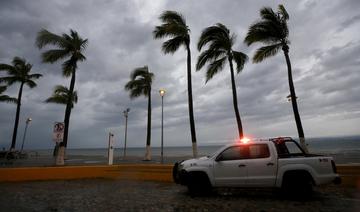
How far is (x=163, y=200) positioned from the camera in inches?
315

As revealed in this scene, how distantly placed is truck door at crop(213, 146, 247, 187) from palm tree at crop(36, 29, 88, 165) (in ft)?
48.4

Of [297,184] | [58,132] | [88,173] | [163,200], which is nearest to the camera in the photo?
[297,184]

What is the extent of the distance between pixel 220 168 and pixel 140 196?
284cm

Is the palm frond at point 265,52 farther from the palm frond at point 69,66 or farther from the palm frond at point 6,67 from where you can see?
the palm frond at point 6,67

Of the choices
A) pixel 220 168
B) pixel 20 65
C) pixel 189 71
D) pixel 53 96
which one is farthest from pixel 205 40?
pixel 20 65

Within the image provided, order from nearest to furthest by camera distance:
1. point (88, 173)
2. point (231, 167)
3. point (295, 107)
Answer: point (231, 167) → point (88, 173) → point (295, 107)

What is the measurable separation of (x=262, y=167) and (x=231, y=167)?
965 mm

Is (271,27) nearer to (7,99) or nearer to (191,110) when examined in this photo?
(191,110)

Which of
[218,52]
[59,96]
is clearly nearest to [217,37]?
[218,52]

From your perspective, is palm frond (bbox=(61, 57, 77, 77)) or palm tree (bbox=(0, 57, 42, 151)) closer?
palm frond (bbox=(61, 57, 77, 77))

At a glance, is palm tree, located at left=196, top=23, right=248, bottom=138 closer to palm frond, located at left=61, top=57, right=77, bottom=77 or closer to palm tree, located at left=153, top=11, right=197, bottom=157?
palm tree, located at left=153, top=11, right=197, bottom=157

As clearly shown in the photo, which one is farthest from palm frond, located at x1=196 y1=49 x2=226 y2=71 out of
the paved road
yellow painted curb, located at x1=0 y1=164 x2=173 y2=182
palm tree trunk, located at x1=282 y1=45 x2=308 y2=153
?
the paved road

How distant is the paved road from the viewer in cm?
689

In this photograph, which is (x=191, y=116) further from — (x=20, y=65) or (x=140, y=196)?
(x=20, y=65)
